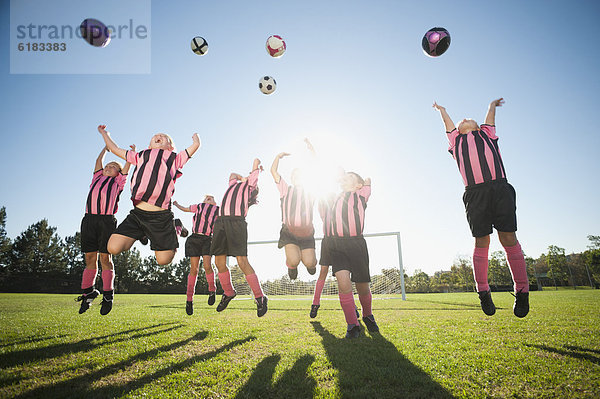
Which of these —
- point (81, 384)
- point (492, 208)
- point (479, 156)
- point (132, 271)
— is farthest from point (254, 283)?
point (132, 271)

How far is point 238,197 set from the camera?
18.8 ft

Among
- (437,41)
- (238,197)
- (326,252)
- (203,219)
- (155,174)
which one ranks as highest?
(437,41)

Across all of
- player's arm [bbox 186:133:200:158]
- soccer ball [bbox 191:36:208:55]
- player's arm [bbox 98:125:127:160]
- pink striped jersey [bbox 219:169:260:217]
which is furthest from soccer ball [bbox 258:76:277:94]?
player's arm [bbox 98:125:127:160]

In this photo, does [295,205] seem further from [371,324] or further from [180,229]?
[180,229]

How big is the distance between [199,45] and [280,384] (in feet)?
25.1

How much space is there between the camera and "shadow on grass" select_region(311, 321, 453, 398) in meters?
2.28

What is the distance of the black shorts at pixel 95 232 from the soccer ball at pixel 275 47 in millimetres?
5590

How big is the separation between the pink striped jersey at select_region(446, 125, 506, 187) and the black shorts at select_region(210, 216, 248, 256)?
392 centimetres

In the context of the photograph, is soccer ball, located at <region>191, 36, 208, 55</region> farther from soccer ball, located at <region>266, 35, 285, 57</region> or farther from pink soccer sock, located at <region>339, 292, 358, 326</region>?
pink soccer sock, located at <region>339, 292, 358, 326</region>

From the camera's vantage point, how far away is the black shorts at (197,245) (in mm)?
8008

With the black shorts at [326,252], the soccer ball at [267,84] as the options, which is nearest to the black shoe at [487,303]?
the black shorts at [326,252]

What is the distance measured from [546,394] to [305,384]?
6.22 feet

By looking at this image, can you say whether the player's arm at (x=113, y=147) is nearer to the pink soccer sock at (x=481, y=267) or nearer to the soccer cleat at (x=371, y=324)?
the soccer cleat at (x=371, y=324)

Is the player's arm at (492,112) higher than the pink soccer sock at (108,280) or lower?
higher
